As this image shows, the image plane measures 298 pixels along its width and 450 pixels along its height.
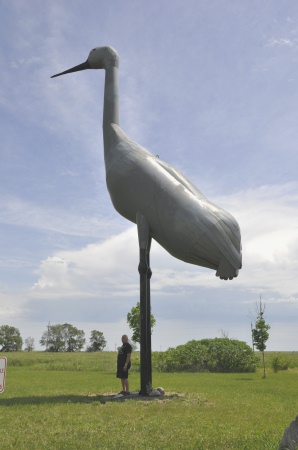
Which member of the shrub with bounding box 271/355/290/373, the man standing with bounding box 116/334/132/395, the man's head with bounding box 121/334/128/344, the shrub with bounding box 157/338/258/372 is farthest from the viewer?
the shrub with bounding box 271/355/290/373

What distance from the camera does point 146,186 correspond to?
11914 millimetres

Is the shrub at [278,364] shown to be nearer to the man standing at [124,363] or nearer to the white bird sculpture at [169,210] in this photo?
the man standing at [124,363]

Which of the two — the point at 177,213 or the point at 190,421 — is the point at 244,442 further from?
the point at 177,213

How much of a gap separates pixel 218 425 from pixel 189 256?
4343 mm

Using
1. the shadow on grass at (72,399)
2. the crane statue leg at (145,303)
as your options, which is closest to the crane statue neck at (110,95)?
the crane statue leg at (145,303)

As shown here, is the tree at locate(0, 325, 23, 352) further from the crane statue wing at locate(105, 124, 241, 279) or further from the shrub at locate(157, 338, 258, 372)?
the crane statue wing at locate(105, 124, 241, 279)

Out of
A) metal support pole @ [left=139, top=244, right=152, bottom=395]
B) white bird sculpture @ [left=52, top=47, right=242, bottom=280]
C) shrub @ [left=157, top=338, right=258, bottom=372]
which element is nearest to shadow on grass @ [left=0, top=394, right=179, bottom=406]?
metal support pole @ [left=139, top=244, right=152, bottom=395]

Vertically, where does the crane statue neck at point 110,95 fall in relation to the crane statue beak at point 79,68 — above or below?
below

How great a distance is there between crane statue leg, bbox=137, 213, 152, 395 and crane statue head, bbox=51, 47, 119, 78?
553 cm

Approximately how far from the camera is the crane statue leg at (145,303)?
11867mm

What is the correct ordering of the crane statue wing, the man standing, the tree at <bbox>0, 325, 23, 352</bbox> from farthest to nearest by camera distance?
the tree at <bbox>0, 325, 23, 352</bbox>, the man standing, the crane statue wing

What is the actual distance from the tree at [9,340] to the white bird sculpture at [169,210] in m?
79.3

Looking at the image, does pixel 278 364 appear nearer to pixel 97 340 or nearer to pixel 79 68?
pixel 79 68

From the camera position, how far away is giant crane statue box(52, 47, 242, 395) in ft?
37.1
